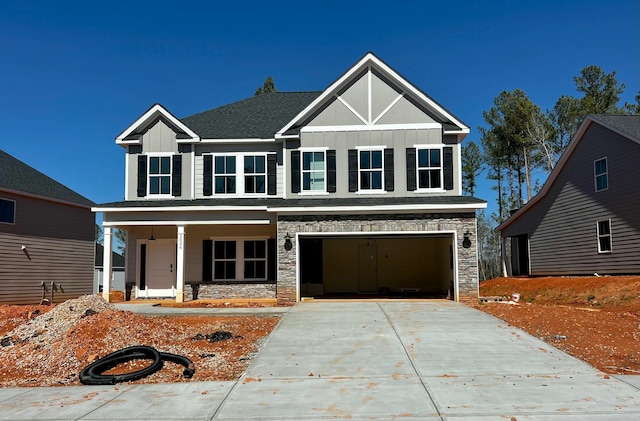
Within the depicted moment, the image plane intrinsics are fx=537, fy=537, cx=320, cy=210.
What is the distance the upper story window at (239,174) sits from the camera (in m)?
19.5

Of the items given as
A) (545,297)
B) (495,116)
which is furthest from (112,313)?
(495,116)

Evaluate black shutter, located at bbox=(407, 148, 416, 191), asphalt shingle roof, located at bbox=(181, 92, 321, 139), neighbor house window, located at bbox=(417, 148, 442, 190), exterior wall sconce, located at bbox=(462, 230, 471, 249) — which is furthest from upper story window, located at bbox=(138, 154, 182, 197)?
exterior wall sconce, located at bbox=(462, 230, 471, 249)

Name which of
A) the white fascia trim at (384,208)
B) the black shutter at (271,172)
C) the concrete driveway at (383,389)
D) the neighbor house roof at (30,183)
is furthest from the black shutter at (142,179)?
the concrete driveway at (383,389)

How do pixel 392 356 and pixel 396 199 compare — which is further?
pixel 396 199

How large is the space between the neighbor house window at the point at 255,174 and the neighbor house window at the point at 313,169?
1.68 m

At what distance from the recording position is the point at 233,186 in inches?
769

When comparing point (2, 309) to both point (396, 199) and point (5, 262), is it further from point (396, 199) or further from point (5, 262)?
point (396, 199)

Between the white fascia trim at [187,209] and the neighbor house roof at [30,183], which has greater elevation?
the neighbor house roof at [30,183]

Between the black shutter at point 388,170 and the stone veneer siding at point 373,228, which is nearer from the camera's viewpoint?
the stone veneer siding at point 373,228

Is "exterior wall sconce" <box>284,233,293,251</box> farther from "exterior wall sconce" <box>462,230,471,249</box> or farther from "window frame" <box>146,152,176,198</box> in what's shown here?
"exterior wall sconce" <box>462,230,471,249</box>

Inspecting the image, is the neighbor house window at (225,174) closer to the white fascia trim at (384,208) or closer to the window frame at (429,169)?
the white fascia trim at (384,208)

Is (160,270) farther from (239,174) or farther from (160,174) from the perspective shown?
(239,174)

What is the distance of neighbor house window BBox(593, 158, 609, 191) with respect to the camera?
2028cm

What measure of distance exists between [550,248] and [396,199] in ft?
33.9
